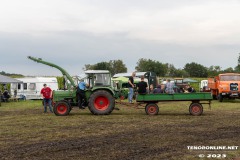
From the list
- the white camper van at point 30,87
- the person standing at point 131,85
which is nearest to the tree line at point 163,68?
the white camper van at point 30,87

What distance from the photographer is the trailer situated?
15.4m

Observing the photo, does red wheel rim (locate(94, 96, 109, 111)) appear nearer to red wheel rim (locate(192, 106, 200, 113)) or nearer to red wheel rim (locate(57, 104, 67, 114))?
red wheel rim (locate(57, 104, 67, 114))

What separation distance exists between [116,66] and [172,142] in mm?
84631

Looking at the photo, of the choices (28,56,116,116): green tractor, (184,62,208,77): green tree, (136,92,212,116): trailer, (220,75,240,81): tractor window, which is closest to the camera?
(136,92,212,116): trailer

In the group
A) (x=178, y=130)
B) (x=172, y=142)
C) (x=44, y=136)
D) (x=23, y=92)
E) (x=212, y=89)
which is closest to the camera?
(x=172, y=142)

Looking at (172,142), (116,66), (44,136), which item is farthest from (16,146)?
(116,66)

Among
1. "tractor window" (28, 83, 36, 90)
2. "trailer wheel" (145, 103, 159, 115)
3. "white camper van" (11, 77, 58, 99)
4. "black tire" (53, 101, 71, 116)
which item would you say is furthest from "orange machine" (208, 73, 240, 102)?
"tractor window" (28, 83, 36, 90)

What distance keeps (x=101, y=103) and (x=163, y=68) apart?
91702mm

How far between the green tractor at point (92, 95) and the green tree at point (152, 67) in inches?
3423

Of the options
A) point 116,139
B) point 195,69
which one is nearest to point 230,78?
point 116,139

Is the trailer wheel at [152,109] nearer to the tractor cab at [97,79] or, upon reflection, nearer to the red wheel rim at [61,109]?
the tractor cab at [97,79]

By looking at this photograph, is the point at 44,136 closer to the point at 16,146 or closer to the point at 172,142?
the point at 16,146

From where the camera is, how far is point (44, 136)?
10.0m

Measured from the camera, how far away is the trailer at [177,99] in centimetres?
1543
